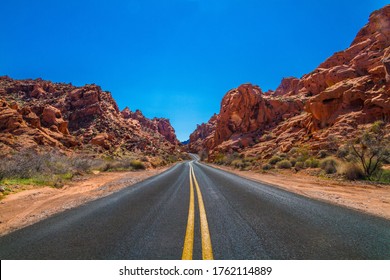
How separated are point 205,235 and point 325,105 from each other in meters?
38.0

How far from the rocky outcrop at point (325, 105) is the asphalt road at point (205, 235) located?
25.2 m

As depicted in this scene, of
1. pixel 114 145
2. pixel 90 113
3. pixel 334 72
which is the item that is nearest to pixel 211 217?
pixel 334 72

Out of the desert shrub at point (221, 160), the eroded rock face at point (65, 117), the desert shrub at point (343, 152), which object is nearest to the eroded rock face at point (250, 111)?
the desert shrub at point (221, 160)

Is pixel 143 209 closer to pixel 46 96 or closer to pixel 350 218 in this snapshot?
pixel 350 218

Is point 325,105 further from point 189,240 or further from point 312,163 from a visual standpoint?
point 189,240

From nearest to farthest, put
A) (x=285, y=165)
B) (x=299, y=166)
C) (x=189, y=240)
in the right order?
(x=189, y=240)
(x=299, y=166)
(x=285, y=165)

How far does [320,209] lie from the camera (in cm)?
623

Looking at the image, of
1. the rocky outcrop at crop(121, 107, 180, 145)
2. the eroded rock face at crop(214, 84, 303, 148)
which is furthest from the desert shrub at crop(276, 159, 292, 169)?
the rocky outcrop at crop(121, 107, 180, 145)

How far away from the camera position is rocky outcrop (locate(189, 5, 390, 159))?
29531 mm

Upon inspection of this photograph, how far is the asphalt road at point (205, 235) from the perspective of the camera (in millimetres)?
3307

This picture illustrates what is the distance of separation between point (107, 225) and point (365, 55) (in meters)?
52.8

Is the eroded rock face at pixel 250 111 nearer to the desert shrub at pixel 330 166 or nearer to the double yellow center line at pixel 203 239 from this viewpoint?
the desert shrub at pixel 330 166

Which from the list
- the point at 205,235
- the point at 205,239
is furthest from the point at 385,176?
the point at 205,239

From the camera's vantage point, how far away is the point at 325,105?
35.3 metres
